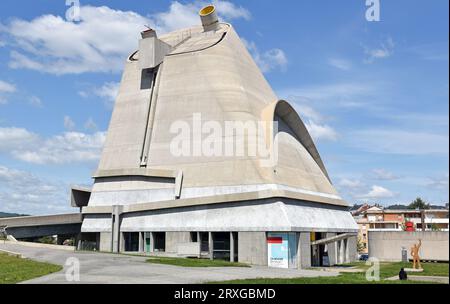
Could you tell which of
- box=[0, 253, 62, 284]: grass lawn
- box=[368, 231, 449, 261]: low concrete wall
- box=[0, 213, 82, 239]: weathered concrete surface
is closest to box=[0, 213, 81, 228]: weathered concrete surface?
box=[0, 213, 82, 239]: weathered concrete surface

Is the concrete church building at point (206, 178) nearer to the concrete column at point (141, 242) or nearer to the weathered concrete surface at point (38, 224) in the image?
the concrete column at point (141, 242)

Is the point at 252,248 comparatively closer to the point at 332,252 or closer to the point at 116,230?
the point at 332,252

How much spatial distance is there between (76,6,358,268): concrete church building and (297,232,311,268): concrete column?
0.08 metres

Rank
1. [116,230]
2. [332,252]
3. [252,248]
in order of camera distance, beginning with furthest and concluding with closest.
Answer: [116,230]
[332,252]
[252,248]

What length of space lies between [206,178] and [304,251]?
11412mm

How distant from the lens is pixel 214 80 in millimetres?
49125

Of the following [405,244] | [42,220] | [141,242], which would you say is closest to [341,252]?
[405,244]

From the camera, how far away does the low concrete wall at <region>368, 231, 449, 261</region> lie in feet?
164

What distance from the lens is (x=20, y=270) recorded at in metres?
24.7

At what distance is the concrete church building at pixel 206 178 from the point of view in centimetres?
4031

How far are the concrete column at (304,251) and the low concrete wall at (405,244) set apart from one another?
677 inches

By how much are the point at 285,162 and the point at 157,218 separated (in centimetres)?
1386

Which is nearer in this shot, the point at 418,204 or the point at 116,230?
the point at 116,230

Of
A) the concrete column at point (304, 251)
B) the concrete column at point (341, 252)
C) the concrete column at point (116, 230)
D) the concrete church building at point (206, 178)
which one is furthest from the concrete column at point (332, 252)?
the concrete column at point (116, 230)
